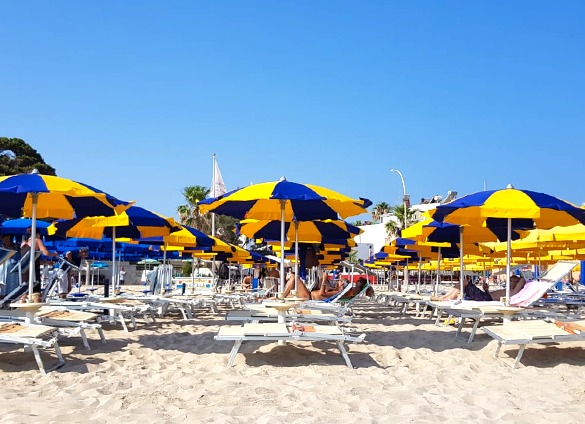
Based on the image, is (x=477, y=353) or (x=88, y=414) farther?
(x=477, y=353)

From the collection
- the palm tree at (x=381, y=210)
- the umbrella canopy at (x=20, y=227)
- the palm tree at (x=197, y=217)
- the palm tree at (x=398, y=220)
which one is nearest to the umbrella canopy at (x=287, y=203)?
the umbrella canopy at (x=20, y=227)

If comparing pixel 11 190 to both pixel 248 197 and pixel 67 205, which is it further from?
pixel 248 197

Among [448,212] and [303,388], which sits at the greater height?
[448,212]

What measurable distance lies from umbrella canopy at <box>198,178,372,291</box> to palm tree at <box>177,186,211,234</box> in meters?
38.1

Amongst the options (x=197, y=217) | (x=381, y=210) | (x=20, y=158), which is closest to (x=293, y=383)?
(x=20, y=158)

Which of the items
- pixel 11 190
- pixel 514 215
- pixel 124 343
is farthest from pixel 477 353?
pixel 11 190

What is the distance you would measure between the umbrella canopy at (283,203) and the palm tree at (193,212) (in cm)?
3815

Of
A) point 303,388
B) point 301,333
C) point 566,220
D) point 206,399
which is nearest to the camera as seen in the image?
point 206,399

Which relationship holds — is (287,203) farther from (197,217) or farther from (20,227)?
(197,217)

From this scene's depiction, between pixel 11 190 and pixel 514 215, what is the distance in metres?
5.05

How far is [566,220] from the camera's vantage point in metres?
7.81

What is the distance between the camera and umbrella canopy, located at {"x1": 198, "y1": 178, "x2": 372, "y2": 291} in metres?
6.71

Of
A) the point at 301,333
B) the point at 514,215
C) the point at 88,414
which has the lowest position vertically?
the point at 88,414

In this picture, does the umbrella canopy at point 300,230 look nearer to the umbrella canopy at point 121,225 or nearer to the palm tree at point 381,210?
the umbrella canopy at point 121,225
